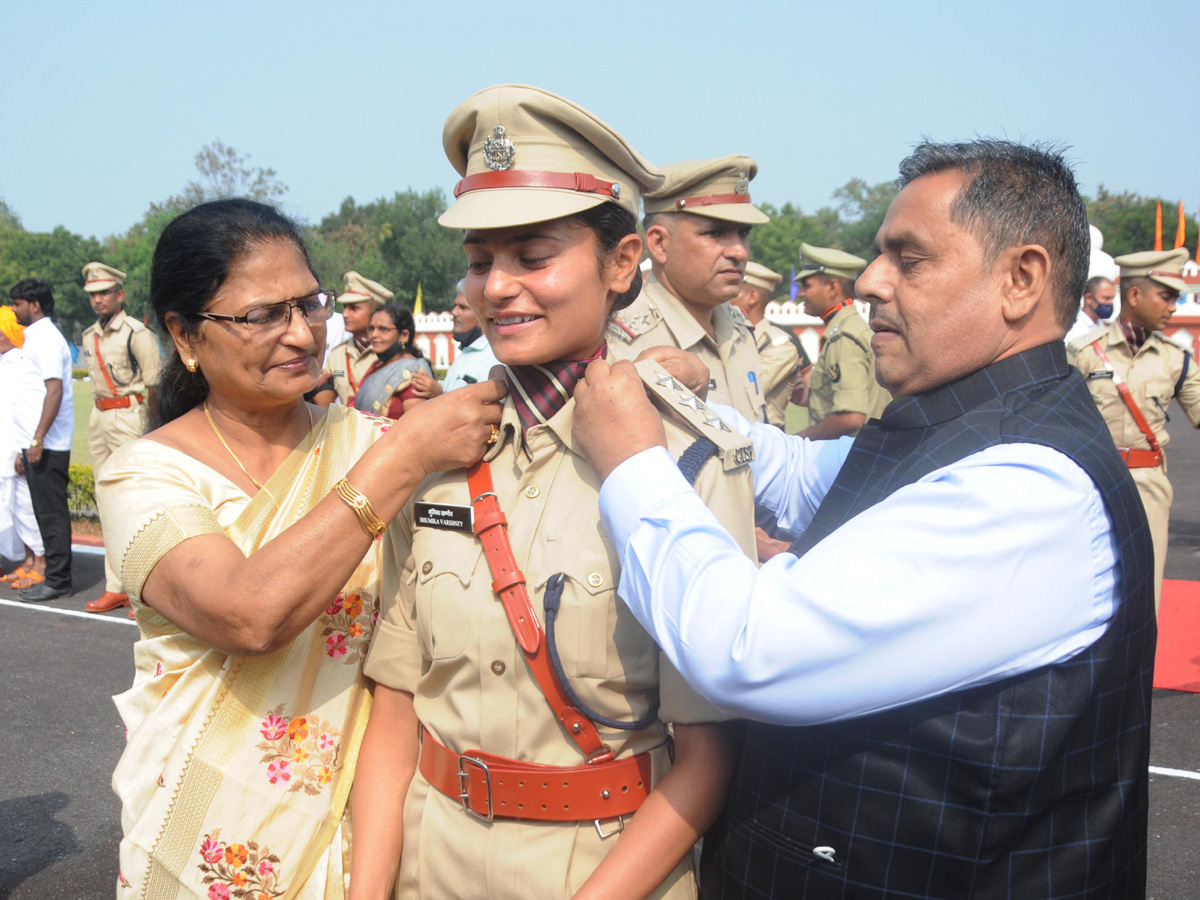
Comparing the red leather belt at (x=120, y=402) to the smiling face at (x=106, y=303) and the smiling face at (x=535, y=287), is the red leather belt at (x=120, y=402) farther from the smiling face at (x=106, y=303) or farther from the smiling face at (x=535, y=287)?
the smiling face at (x=535, y=287)

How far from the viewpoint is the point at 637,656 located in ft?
5.25

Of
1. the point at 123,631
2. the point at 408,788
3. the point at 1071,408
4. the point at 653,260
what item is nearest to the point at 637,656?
the point at 408,788

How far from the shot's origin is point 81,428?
20969mm

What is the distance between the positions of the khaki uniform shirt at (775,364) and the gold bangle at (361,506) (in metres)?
5.53

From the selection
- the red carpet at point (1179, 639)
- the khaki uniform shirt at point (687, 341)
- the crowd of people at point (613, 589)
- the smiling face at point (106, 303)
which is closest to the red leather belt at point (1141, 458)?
the red carpet at point (1179, 639)

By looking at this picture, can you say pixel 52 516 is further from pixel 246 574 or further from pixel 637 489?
pixel 637 489

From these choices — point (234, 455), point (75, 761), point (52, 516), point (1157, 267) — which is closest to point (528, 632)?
point (234, 455)

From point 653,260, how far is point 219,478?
298cm

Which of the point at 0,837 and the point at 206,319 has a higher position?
the point at 206,319

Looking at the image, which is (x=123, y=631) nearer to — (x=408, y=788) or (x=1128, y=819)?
(x=408, y=788)

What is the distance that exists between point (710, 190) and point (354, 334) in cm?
617

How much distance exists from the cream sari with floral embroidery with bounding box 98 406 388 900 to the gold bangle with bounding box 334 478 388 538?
0.34m

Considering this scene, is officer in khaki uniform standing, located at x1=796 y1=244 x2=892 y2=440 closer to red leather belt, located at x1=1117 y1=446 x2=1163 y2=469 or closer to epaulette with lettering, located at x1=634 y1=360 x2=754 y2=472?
red leather belt, located at x1=1117 y1=446 x2=1163 y2=469

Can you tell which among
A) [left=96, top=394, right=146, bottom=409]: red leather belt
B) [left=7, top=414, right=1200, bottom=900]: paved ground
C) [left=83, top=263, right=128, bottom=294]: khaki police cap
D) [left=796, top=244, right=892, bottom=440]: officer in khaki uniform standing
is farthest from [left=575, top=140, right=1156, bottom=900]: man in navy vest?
[left=83, top=263, right=128, bottom=294]: khaki police cap
